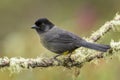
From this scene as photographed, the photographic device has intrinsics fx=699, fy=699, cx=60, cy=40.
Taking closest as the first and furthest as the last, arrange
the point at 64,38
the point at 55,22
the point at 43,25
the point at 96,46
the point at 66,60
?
the point at 96,46, the point at 66,60, the point at 64,38, the point at 43,25, the point at 55,22

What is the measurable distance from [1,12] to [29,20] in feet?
3.70

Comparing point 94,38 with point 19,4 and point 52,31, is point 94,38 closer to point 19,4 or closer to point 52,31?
point 52,31

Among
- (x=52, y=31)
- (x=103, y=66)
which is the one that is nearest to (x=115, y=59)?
(x=103, y=66)

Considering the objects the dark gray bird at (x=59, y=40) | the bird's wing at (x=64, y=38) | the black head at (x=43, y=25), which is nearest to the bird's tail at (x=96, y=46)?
the dark gray bird at (x=59, y=40)

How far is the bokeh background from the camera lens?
700 centimetres

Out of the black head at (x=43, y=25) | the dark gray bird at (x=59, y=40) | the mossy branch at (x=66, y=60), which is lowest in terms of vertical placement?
the mossy branch at (x=66, y=60)

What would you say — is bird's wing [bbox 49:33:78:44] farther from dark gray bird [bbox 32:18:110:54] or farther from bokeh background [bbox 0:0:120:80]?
bokeh background [bbox 0:0:120:80]

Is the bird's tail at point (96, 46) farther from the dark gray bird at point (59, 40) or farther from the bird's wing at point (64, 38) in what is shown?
the bird's wing at point (64, 38)

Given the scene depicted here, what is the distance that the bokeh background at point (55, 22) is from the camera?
7.00 metres

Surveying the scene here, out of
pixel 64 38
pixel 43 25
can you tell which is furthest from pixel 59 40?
pixel 43 25

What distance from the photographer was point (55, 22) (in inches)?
512

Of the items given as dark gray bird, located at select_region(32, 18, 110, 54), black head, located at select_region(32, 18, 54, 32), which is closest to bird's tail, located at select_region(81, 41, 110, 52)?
dark gray bird, located at select_region(32, 18, 110, 54)

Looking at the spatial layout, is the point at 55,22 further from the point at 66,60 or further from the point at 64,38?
the point at 66,60

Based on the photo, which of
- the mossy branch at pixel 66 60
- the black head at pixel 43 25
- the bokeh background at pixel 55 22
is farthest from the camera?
the black head at pixel 43 25
